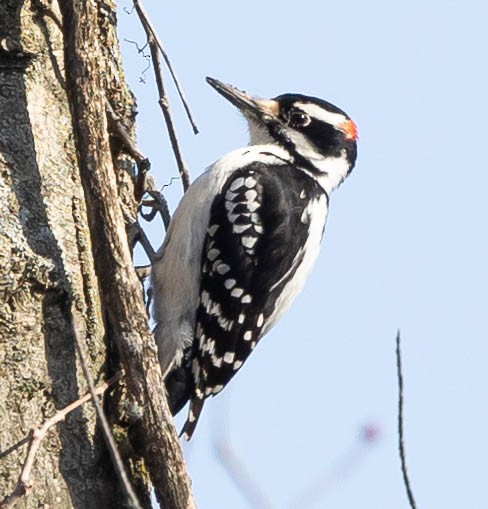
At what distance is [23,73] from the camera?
3084mm

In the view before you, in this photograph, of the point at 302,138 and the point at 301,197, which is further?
the point at 302,138

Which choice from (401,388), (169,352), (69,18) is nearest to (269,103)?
(169,352)

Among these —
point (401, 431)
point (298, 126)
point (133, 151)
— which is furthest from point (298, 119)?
point (401, 431)

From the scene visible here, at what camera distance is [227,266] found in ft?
12.9

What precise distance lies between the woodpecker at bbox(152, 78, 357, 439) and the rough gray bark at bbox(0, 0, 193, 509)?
0.82 metres

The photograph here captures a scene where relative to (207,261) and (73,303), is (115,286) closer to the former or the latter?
(73,303)

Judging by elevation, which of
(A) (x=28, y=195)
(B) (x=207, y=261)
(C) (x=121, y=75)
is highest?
(C) (x=121, y=75)

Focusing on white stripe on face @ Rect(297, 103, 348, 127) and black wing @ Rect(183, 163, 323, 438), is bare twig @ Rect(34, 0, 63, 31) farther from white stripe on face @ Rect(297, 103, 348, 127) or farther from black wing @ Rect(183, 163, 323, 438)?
white stripe on face @ Rect(297, 103, 348, 127)

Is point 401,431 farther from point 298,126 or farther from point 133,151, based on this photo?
point 298,126

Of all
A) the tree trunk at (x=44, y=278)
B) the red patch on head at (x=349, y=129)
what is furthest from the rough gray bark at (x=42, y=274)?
the red patch on head at (x=349, y=129)

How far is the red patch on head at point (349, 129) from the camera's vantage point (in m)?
4.80

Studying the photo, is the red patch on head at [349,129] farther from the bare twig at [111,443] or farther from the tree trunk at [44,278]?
the bare twig at [111,443]

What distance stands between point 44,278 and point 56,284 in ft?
0.16

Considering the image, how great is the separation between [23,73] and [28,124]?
0.17m
